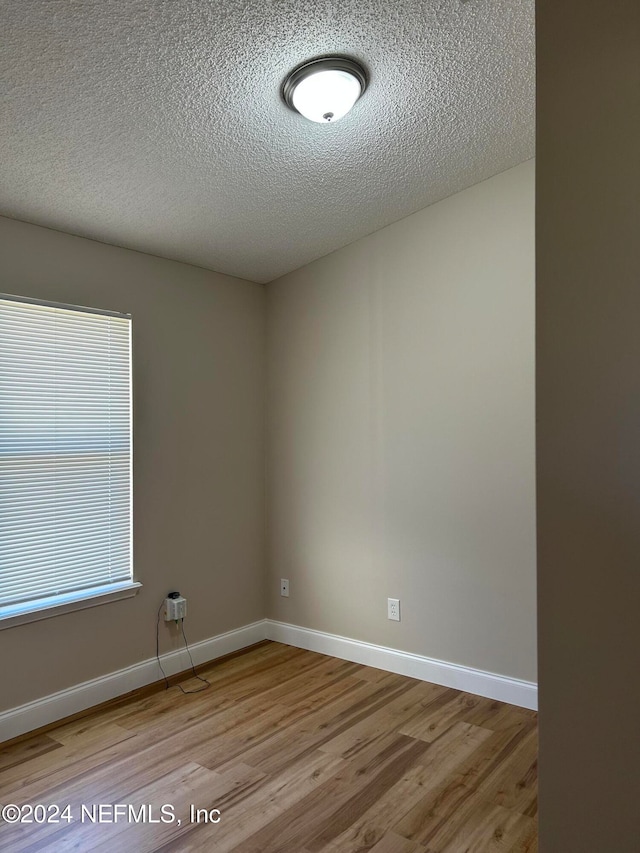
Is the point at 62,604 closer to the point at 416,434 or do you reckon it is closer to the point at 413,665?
the point at 413,665

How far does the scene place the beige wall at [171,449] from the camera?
285 centimetres

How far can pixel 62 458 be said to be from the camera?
115 inches

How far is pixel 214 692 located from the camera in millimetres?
3178

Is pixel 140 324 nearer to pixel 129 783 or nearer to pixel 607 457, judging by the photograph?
pixel 129 783

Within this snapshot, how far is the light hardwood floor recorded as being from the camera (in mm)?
2006

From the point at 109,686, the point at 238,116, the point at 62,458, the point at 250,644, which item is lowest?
the point at 250,644

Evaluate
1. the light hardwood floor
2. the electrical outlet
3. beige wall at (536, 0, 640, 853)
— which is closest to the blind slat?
the light hardwood floor

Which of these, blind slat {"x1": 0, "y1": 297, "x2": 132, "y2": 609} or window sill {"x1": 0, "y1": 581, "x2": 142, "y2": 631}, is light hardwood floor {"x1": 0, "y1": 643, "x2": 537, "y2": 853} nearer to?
window sill {"x1": 0, "y1": 581, "x2": 142, "y2": 631}

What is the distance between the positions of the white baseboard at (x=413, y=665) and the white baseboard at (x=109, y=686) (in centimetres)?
30

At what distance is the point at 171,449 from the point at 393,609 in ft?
5.24

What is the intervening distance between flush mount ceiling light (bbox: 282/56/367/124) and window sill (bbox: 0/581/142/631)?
8.01ft

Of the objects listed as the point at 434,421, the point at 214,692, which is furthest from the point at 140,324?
the point at 214,692

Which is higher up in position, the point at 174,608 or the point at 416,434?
the point at 416,434

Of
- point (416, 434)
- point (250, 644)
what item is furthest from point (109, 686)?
point (416, 434)
